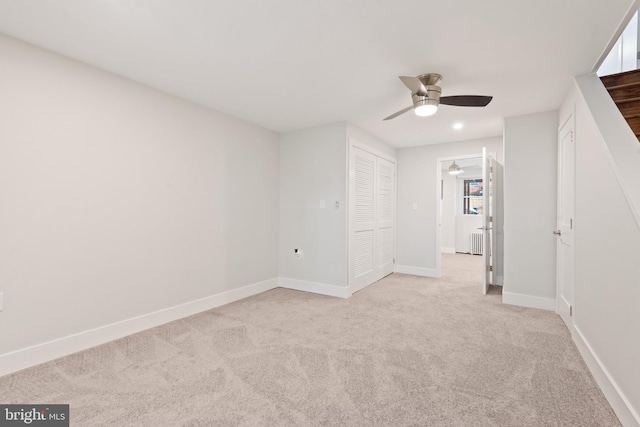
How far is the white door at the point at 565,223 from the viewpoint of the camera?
274cm

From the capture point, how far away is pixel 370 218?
4531mm

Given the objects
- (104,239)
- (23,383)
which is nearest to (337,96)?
(104,239)

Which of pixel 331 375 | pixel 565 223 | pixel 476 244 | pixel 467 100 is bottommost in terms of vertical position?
pixel 331 375

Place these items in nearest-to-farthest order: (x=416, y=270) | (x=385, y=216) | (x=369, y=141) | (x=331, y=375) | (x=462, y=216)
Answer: (x=331, y=375) → (x=369, y=141) → (x=385, y=216) → (x=416, y=270) → (x=462, y=216)

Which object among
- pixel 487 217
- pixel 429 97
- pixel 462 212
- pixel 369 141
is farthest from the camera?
pixel 462 212

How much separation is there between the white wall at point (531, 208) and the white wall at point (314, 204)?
2.04 m

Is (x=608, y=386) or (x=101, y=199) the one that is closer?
(x=608, y=386)

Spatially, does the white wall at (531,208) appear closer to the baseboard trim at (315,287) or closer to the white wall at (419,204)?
the white wall at (419,204)

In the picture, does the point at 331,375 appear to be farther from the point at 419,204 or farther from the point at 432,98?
the point at 419,204

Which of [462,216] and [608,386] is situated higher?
[462,216]

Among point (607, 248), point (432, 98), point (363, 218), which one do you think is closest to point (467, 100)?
point (432, 98)

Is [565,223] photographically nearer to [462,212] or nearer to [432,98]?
[432,98]

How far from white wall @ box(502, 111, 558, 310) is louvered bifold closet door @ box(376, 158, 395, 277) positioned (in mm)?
1796

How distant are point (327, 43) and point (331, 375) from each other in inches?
91.8
